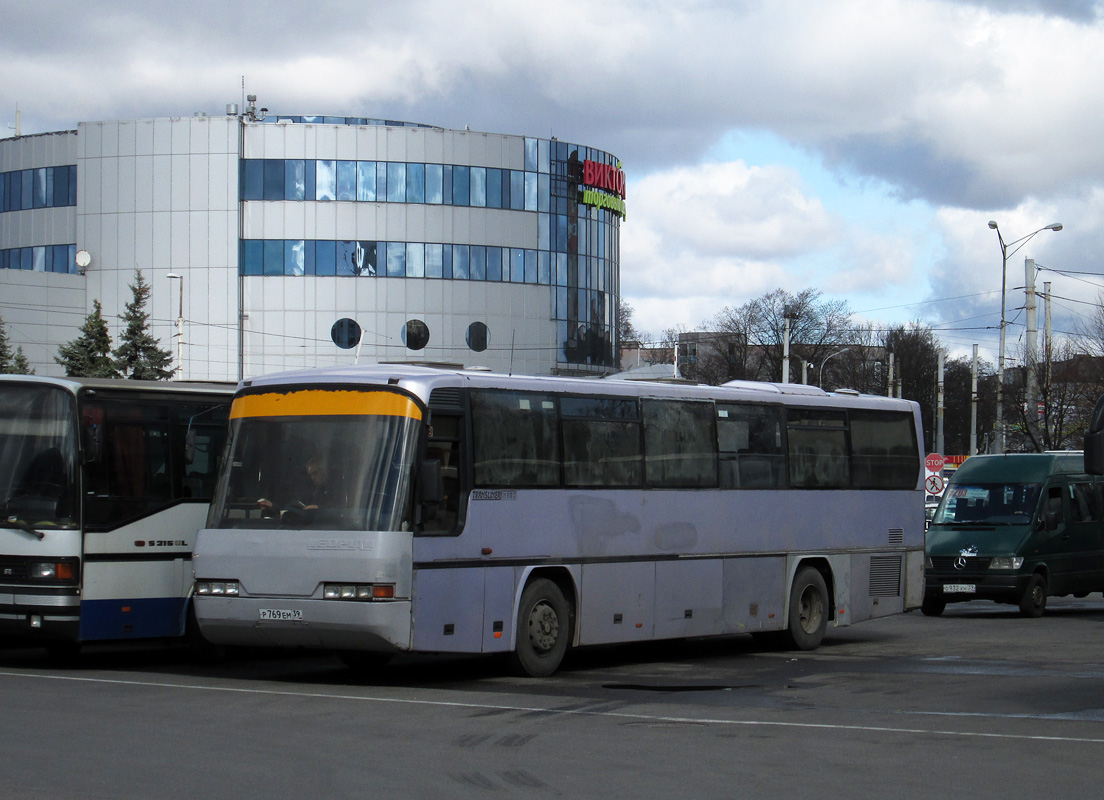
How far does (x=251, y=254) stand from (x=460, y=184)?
1074 centimetres

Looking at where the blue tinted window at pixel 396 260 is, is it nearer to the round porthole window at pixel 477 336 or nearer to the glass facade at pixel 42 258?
the round porthole window at pixel 477 336

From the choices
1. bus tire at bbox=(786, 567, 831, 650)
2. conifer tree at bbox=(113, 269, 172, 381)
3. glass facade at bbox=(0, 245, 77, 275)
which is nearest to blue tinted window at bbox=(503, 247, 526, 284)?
conifer tree at bbox=(113, 269, 172, 381)

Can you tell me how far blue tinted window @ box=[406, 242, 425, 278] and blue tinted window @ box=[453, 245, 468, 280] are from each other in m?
1.65

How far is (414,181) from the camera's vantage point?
Answer: 70750 millimetres

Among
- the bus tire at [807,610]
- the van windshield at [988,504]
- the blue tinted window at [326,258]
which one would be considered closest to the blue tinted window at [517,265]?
the blue tinted window at [326,258]

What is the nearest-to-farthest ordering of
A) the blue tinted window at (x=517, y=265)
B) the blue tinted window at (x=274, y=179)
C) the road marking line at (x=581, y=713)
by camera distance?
the road marking line at (x=581, y=713) < the blue tinted window at (x=274, y=179) < the blue tinted window at (x=517, y=265)

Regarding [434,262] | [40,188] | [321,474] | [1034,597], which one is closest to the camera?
[321,474]

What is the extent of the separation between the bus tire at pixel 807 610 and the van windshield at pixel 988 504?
7137 millimetres

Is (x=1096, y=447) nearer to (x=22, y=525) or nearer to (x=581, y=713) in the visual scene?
(x=581, y=713)

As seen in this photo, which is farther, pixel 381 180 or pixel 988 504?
pixel 381 180

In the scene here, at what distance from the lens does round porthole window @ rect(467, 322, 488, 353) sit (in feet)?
240

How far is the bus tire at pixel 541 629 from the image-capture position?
13758mm

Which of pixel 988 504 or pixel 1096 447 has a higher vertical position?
pixel 1096 447

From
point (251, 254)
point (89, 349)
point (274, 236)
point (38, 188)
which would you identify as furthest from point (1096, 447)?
point (38, 188)
